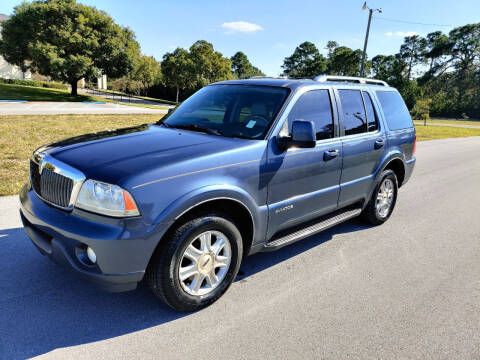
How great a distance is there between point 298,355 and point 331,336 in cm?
36

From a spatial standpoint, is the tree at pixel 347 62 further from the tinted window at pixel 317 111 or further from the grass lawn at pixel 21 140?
the tinted window at pixel 317 111

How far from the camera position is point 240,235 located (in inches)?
121

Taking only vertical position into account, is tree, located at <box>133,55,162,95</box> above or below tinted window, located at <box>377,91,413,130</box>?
above

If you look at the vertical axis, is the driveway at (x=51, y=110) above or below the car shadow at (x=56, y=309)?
above

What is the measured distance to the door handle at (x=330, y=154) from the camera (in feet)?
12.0

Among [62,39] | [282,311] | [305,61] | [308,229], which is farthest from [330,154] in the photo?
[305,61]

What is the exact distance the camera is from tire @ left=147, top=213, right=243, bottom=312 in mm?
2619

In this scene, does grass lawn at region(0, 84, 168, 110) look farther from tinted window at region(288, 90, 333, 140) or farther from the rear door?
tinted window at region(288, 90, 333, 140)

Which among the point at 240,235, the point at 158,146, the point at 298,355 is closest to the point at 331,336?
the point at 298,355

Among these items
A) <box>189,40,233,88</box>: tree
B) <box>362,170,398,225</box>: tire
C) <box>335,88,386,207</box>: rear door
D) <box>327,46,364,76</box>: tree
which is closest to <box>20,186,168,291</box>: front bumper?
<box>335,88,386,207</box>: rear door

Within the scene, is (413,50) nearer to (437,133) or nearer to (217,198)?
(437,133)

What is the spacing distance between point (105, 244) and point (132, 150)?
Result: 33.3 inches

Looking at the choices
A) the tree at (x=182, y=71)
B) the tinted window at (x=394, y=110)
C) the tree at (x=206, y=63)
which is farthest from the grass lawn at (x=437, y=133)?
the tree at (x=182, y=71)

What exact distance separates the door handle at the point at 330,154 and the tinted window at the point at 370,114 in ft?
3.13
